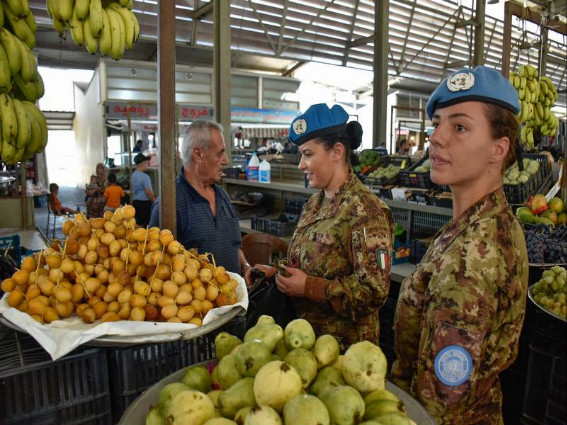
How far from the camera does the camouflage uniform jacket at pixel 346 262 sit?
1.80 m

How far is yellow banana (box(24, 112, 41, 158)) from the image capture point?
2330mm

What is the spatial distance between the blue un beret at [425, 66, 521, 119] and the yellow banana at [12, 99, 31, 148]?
1987mm

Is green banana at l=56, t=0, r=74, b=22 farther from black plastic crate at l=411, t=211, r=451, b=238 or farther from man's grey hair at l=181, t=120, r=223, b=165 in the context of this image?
black plastic crate at l=411, t=211, r=451, b=238

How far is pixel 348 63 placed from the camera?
13812 millimetres

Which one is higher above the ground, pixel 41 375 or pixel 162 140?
pixel 162 140

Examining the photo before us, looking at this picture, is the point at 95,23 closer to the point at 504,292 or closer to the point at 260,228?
the point at 504,292

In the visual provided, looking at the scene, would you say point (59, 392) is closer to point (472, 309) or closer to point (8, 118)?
point (472, 309)

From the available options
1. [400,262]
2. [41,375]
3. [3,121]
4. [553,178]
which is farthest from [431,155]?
[553,178]

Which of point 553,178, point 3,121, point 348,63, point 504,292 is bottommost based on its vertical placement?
point 504,292

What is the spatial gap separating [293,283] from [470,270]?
850 millimetres

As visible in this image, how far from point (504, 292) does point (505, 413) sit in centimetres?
160

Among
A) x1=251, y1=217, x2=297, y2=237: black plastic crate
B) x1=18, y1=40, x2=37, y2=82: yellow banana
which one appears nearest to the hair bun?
x1=18, y1=40, x2=37, y2=82: yellow banana

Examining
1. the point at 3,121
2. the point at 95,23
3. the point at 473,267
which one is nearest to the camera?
the point at 473,267

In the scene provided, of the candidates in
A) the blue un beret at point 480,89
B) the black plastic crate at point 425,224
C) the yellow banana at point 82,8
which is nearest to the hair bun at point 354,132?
the blue un beret at point 480,89
